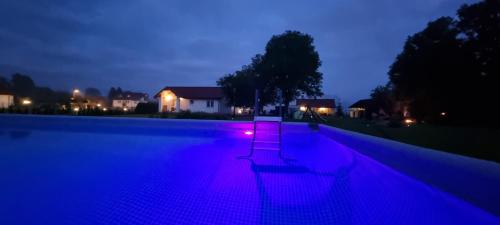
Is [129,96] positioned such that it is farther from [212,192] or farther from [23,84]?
[212,192]

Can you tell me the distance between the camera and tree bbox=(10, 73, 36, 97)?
56641mm

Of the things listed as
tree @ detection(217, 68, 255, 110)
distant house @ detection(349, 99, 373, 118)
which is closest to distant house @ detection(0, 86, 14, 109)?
tree @ detection(217, 68, 255, 110)

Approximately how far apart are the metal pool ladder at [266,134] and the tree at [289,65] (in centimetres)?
2005

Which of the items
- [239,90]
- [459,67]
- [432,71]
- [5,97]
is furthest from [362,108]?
[5,97]

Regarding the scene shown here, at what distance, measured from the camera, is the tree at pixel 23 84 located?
5664 cm

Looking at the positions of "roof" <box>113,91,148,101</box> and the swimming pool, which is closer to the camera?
the swimming pool

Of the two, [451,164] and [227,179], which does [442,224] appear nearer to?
[451,164]

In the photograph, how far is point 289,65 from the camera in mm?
31250

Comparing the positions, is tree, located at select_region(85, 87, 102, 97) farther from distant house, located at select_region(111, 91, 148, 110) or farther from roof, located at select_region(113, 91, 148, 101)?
roof, located at select_region(113, 91, 148, 101)

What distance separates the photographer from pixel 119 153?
6.91 meters

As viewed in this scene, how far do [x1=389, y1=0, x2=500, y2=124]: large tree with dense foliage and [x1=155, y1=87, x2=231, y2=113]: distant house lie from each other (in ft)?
70.6

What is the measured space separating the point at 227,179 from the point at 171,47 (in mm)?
31207

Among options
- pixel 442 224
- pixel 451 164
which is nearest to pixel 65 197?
pixel 442 224

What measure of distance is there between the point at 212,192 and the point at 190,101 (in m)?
33.2
